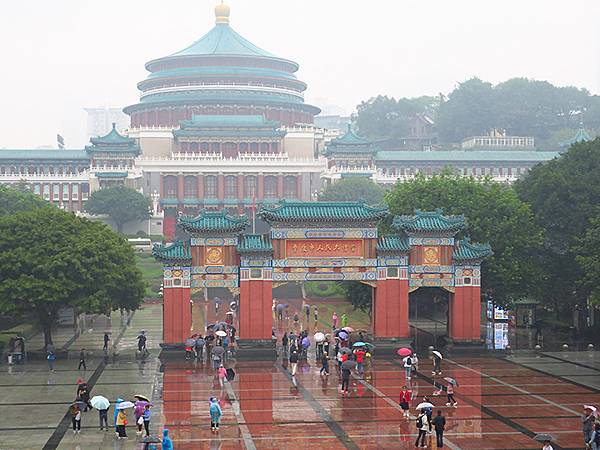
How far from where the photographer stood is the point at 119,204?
108 meters

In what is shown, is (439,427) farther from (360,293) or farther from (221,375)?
(360,293)

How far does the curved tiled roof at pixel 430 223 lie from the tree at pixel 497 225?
5.71 meters

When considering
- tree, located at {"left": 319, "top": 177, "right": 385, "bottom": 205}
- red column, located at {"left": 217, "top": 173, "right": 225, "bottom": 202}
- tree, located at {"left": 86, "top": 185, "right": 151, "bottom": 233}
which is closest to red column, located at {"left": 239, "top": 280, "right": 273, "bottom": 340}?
tree, located at {"left": 319, "top": 177, "right": 385, "bottom": 205}

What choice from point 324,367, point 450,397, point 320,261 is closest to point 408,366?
point 324,367

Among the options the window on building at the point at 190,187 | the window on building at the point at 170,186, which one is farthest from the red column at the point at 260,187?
the window on building at the point at 170,186

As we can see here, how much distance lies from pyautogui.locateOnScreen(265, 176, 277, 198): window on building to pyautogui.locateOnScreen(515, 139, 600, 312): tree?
215ft

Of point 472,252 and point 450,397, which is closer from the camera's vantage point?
point 450,397

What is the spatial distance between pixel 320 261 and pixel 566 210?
17.7 meters

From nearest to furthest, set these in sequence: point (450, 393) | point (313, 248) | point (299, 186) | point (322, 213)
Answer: point (450, 393)
point (322, 213)
point (313, 248)
point (299, 186)

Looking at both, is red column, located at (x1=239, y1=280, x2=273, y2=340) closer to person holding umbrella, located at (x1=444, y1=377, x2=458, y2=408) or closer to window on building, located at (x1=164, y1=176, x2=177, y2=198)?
person holding umbrella, located at (x1=444, y1=377, x2=458, y2=408)

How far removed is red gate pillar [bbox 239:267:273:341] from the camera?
4691cm

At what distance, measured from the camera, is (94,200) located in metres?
109

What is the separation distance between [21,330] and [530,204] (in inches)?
1227

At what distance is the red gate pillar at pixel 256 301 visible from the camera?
46.9m
